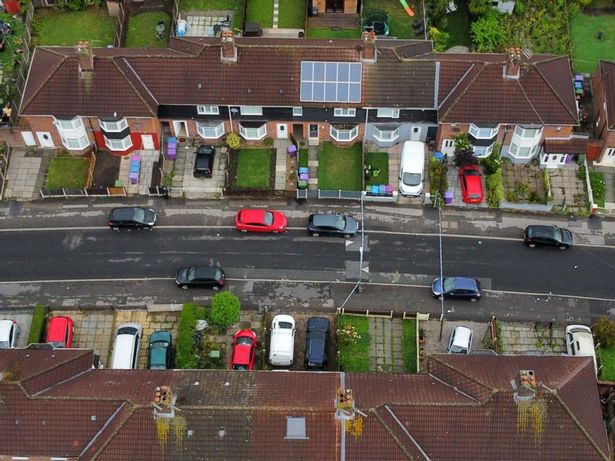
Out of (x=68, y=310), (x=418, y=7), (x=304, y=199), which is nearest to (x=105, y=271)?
(x=68, y=310)

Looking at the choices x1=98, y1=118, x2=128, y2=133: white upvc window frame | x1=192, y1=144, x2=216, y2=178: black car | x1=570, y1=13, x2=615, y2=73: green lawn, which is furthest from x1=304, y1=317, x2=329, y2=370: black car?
x1=570, y1=13, x2=615, y2=73: green lawn

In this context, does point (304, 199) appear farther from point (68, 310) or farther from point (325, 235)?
point (68, 310)

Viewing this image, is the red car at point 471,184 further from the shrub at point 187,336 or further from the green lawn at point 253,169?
the shrub at point 187,336

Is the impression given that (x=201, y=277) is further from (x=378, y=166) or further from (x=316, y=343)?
(x=378, y=166)

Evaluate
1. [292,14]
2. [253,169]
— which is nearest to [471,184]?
[253,169]

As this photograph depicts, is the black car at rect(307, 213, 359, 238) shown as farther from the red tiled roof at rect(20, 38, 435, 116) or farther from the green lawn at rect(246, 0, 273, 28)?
the green lawn at rect(246, 0, 273, 28)

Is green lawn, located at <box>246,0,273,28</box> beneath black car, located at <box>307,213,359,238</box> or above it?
above

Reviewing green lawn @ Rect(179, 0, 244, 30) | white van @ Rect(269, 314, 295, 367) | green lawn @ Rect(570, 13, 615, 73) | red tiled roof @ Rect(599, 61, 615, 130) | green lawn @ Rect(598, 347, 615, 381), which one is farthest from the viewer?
green lawn @ Rect(179, 0, 244, 30)
